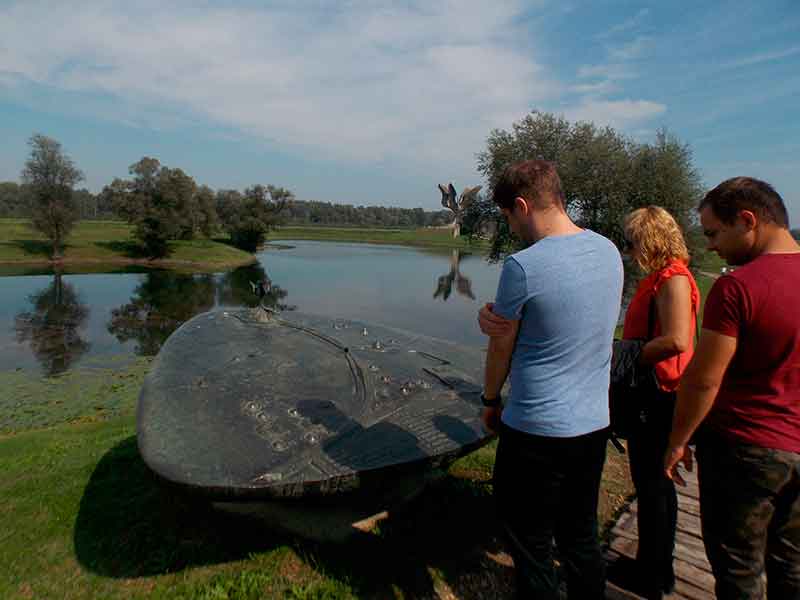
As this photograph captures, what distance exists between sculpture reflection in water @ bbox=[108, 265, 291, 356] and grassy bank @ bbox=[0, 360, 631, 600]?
28.7 feet

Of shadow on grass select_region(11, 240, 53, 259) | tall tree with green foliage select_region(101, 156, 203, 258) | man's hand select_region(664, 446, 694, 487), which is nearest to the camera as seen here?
man's hand select_region(664, 446, 694, 487)

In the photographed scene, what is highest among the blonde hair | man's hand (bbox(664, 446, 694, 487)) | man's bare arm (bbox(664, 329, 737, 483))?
the blonde hair

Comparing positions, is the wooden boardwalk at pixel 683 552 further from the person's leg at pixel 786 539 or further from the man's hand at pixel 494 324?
the man's hand at pixel 494 324

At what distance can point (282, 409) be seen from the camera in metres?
3.12

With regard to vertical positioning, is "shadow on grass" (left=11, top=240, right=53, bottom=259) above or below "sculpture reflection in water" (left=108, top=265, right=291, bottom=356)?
above

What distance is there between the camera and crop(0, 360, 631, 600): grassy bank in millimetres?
2932

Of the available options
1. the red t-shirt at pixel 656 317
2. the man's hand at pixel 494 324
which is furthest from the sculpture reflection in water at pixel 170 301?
the man's hand at pixel 494 324

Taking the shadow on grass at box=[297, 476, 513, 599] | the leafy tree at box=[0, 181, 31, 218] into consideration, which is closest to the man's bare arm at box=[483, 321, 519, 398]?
the shadow on grass at box=[297, 476, 513, 599]

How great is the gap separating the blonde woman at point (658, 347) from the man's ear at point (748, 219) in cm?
48

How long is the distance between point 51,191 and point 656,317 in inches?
2056

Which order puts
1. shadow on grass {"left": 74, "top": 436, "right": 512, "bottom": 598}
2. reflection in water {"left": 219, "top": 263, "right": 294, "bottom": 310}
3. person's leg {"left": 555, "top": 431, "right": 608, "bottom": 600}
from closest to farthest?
person's leg {"left": 555, "top": 431, "right": 608, "bottom": 600} < shadow on grass {"left": 74, "top": 436, "right": 512, "bottom": 598} < reflection in water {"left": 219, "top": 263, "right": 294, "bottom": 310}

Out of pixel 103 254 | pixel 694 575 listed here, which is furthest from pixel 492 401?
pixel 103 254

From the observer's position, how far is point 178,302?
1033 inches

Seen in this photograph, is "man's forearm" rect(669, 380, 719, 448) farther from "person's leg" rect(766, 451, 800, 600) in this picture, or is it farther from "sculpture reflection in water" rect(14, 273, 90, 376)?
"sculpture reflection in water" rect(14, 273, 90, 376)
